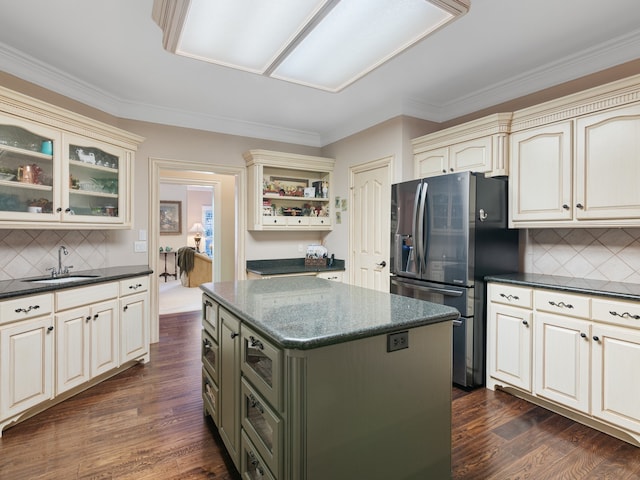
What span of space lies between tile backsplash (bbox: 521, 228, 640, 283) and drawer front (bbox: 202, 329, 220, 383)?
8.67 feet

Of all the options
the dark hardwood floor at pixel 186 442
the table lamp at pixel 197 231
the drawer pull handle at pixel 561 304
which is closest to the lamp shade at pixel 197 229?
the table lamp at pixel 197 231

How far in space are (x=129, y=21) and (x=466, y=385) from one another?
3533 millimetres

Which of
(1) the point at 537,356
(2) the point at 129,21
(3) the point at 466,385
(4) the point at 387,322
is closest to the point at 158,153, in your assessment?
(2) the point at 129,21

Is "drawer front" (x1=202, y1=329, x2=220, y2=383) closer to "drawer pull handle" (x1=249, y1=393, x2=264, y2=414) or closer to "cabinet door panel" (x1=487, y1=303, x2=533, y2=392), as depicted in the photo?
"drawer pull handle" (x1=249, y1=393, x2=264, y2=414)

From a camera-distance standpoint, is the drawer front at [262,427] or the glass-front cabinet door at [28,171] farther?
the glass-front cabinet door at [28,171]

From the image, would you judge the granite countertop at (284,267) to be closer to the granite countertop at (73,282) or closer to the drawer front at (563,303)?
the granite countertop at (73,282)

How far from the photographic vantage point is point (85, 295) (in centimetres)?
266

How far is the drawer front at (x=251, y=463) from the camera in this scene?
142cm

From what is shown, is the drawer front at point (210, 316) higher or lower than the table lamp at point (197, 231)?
lower

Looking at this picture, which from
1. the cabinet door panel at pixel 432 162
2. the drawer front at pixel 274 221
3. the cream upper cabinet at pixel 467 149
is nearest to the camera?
the cream upper cabinet at pixel 467 149

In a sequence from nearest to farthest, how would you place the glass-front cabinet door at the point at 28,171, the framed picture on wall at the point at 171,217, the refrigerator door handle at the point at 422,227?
the glass-front cabinet door at the point at 28,171, the refrigerator door handle at the point at 422,227, the framed picture on wall at the point at 171,217

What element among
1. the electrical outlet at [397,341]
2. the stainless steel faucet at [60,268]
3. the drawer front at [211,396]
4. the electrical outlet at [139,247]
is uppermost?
the electrical outlet at [139,247]

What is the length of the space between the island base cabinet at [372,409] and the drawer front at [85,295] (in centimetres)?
210

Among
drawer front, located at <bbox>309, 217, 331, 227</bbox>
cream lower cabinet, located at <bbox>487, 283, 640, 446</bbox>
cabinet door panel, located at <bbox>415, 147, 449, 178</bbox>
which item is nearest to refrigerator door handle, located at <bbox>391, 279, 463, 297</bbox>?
cream lower cabinet, located at <bbox>487, 283, 640, 446</bbox>
